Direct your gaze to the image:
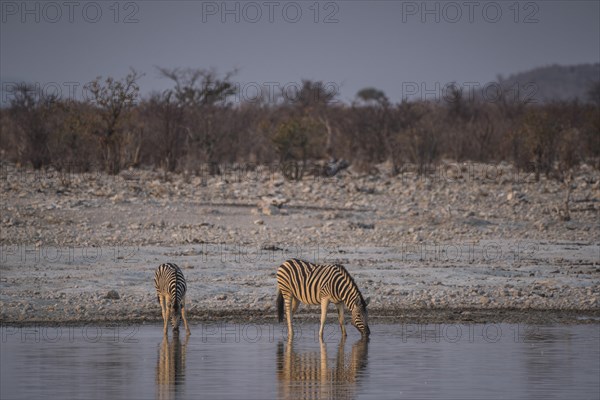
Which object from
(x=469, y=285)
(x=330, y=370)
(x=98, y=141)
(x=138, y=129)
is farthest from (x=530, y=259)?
(x=138, y=129)

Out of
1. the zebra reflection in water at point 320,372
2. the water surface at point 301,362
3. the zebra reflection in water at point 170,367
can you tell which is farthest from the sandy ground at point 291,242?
the zebra reflection in water at point 320,372

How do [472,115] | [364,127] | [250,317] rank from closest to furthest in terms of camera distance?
[250,317], [364,127], [472,115]

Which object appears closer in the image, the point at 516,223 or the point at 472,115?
the point at 516,223

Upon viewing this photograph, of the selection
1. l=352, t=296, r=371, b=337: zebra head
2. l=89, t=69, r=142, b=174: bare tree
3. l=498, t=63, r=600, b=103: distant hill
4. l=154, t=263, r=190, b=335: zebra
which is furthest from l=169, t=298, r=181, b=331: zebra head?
l=498, t=63, r=600, b=103: distant hill

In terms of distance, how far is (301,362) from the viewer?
34.7 feet

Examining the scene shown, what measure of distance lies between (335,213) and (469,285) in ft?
22.6

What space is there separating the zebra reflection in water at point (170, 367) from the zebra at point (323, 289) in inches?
50.4

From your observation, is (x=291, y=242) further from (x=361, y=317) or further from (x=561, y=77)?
(x=561, y=77)

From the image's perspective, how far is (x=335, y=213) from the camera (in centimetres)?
2183

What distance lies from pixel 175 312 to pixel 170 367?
2.15m

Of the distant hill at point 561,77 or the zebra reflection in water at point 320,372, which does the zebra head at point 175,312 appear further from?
the distant hill at point 561,77

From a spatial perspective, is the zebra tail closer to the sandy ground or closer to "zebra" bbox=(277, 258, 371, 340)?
"zebra" bbox=(277, 258, 371, 340)

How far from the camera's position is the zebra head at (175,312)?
40.5ft

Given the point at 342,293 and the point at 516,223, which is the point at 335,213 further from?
the point at 342,293
